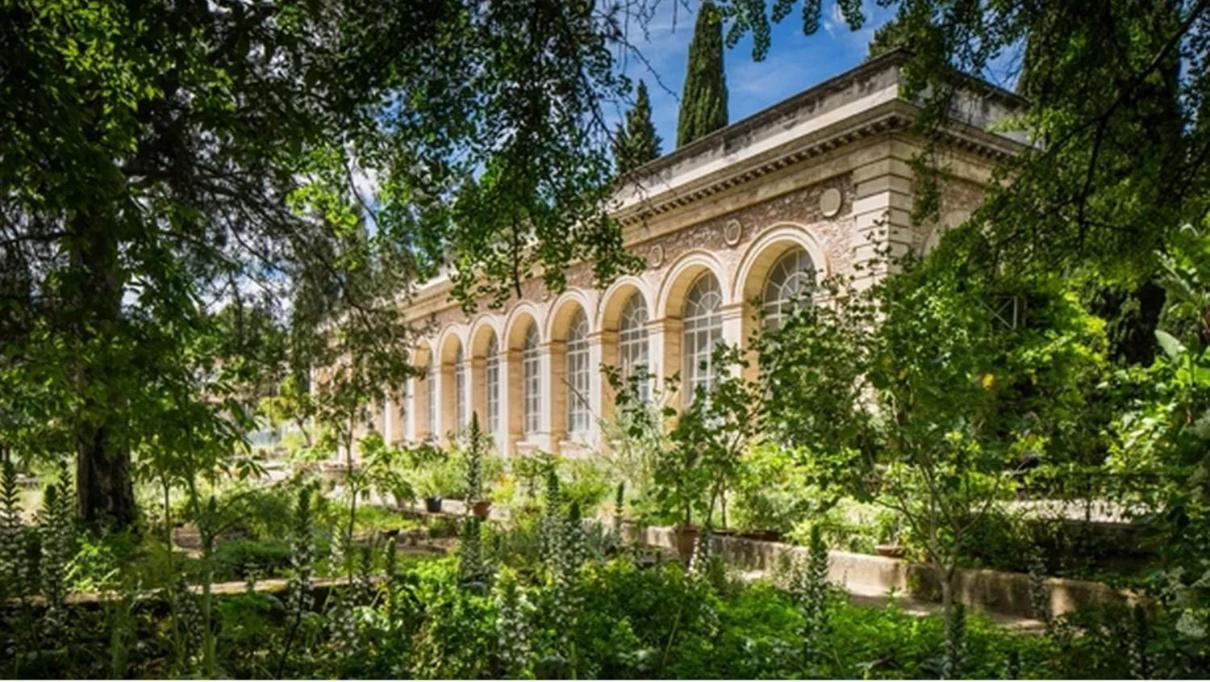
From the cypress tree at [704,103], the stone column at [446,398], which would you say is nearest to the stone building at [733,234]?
the cypress tree at [704,103]

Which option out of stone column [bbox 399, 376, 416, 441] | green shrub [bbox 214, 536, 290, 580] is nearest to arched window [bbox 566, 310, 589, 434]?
stone column [bbox 399, 376, 416, 441]

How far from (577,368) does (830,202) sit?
8.19 m

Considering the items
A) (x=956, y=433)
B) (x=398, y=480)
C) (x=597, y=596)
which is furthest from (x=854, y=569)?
(x=398, y=480)

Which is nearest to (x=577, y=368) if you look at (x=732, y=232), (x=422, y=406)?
(x=732, y=232)

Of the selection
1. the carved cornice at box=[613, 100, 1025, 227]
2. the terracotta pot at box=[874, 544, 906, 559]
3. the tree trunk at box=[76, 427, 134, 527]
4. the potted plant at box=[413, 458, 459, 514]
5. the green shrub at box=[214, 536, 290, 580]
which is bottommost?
the potted plant at box=[413, 458, 459, 514]

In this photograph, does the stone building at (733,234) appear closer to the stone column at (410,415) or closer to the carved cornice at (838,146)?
the carved cornice at (838,146)

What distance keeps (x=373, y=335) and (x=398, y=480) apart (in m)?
4.83

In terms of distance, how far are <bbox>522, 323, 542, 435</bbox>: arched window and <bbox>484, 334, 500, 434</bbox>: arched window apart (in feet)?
4.01

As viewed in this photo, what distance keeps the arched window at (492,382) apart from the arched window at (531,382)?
122 centimetres

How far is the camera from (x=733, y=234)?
44.3ft

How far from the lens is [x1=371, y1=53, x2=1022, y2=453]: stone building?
36.4ft

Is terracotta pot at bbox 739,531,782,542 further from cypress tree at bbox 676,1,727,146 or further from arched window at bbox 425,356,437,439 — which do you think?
arched window at bbox 425,356,437,439

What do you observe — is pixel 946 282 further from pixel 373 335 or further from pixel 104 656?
pixel 373 335

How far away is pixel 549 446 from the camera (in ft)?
60.6
